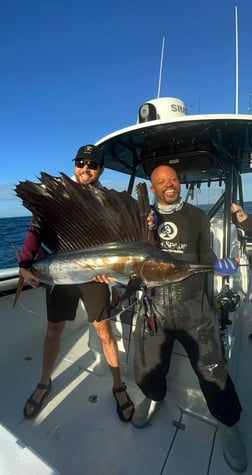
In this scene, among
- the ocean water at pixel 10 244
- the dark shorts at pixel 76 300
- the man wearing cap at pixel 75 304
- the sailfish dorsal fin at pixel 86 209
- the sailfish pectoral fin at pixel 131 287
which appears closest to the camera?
→ the sailfish pectoral fin at pixel 131 287

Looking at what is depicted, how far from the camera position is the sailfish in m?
1.28

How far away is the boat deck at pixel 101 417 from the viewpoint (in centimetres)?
152

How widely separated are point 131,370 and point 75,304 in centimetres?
87

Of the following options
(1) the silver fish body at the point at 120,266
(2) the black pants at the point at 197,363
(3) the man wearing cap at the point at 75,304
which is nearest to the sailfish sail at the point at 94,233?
(1) the silver fish body at the point at 120,266

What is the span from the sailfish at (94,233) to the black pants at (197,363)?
0.55m

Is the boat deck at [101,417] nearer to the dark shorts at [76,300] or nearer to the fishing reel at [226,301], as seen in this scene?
the fishing reel at [226,301]

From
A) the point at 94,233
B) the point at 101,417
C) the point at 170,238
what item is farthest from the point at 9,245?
the point at 170,238

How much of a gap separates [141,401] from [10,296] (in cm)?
158

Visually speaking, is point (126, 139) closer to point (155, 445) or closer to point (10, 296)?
point (10, 296)

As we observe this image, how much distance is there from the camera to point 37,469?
602 millimetres

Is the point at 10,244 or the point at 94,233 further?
the point at 10,244

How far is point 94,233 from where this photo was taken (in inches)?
57.5

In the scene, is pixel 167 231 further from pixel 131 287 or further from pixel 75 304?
pixel 75 304

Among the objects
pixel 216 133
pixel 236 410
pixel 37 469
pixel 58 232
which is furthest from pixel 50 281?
pixel 216 133
